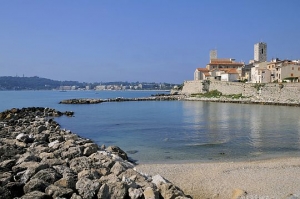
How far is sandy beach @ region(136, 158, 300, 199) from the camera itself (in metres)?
8.47

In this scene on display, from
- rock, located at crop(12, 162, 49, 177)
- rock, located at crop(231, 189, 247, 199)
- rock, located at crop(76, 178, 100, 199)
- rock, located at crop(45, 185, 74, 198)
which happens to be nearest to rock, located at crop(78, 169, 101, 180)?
rock, located at crop(76, 178, 100, 199)

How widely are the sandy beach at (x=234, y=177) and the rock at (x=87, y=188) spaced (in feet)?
9.39

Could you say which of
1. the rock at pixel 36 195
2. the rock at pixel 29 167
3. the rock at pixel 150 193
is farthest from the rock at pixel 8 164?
the rock at pixel 150 193

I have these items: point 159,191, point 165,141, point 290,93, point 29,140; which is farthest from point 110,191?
point 290,93

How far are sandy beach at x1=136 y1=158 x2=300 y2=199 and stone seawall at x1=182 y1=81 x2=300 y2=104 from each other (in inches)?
1437

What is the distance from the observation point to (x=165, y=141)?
1706 cm

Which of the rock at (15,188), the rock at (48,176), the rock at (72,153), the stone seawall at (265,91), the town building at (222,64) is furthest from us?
the town building at (222,64)

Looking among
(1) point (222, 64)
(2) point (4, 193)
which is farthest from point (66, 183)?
(1) point (222, 64)

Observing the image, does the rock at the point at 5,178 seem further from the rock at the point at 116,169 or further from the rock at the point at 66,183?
the rock at the point at 116,169

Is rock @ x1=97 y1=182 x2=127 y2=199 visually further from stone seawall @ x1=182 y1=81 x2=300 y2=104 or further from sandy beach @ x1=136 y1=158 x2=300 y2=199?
stone seawall @ x1=182 y1=81 x2=300 y2=104

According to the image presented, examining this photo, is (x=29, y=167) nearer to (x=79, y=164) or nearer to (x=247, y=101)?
(x=79, y=164)

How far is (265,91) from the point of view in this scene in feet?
165

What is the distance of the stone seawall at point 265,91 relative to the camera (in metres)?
45.8

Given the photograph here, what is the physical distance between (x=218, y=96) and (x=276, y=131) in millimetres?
39582
